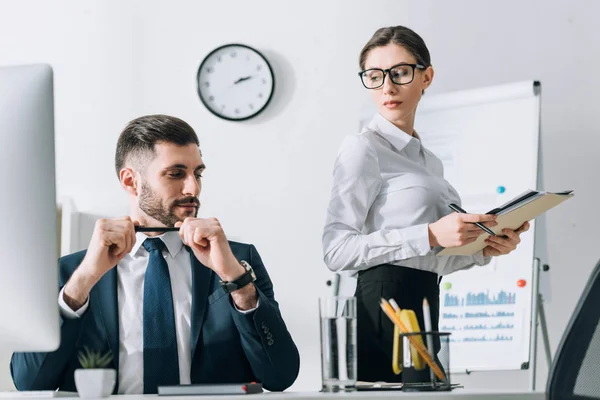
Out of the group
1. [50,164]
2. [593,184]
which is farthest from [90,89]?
[50,164]

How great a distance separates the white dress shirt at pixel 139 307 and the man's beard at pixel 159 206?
0.11 feet

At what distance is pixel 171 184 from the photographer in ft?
6.08

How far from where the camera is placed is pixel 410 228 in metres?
1.89

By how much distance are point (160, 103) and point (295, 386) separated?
4.54 feet

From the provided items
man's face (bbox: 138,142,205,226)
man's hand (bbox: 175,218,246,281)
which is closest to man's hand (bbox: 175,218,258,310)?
man's hand (bbox: 175,218,246,281)

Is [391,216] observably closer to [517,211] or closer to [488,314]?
[517,211]

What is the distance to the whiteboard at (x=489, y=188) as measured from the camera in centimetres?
313

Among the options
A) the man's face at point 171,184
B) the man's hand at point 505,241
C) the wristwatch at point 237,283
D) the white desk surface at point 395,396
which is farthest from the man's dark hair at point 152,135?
the white desk surface at point 395,396

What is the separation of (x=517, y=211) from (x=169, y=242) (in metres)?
0.72

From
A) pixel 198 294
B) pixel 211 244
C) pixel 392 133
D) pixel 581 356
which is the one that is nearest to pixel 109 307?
pixel 198 294

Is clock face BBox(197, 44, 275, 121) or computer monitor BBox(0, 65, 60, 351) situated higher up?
clock face BBox(197, 44, 275, 121)

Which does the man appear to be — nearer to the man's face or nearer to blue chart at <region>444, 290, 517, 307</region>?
the man's face

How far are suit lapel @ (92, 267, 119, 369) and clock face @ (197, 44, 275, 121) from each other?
7.37 feet

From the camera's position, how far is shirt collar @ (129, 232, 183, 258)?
1813 mm
